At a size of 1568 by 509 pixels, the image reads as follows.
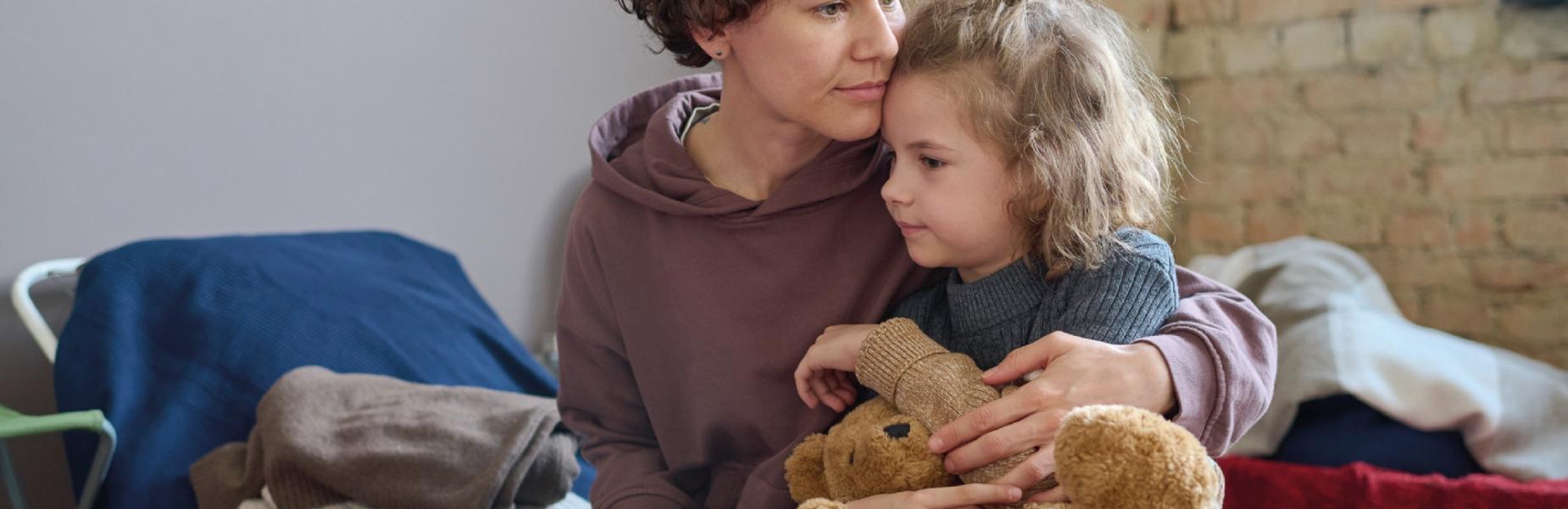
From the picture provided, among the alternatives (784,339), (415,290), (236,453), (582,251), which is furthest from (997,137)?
(415,290)

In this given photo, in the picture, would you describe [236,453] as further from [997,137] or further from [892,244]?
[997,137]

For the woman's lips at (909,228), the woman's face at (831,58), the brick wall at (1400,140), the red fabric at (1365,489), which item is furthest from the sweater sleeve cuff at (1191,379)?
the brick wall at (1400,140)

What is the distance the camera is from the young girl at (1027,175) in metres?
1.10

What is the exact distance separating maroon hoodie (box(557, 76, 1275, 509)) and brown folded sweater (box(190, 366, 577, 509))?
42 centimetres

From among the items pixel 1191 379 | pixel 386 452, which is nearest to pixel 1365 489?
pixel 1191 379

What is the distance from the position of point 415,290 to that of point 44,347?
1.97 feet

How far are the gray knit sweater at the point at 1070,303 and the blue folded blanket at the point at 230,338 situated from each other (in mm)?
1065

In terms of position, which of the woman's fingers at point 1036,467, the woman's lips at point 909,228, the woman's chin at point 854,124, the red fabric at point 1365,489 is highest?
the woman's chin at point 854,124

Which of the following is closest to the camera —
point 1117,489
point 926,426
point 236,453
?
point 1117,489

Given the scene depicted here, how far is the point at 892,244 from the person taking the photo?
1.33m

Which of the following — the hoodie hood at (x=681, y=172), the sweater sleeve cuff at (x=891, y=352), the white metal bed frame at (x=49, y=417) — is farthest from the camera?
the white metal bed frame at (x=49, y=417)

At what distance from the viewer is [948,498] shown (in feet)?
3.32

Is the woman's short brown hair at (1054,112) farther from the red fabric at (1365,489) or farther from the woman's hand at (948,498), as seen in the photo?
the red fabric at (1365,489)

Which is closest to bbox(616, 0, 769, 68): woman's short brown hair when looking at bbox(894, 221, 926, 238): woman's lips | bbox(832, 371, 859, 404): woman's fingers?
bbox(894, 221, 926, 238): woman's lips
